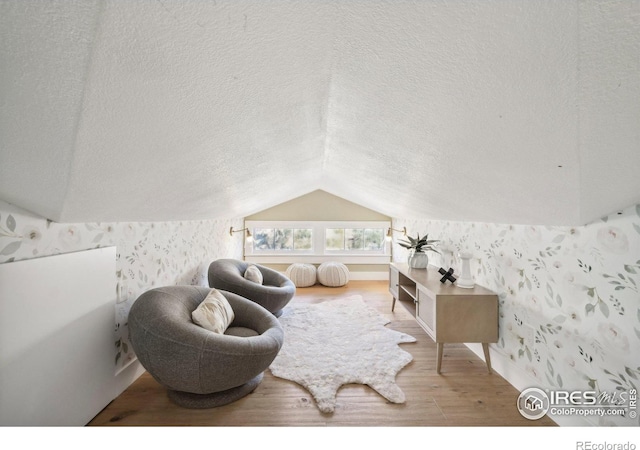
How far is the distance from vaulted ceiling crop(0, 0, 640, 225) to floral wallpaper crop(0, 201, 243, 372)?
10 cm

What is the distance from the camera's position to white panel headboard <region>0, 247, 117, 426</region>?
1094mm

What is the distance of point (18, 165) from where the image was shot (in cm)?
91

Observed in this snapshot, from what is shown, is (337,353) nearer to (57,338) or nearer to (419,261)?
(419,261)

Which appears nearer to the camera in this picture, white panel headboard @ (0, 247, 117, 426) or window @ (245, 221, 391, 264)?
white panel headboard @ (0, 247, 117, 426)

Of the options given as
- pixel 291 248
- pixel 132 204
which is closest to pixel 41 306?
pixel 132 204

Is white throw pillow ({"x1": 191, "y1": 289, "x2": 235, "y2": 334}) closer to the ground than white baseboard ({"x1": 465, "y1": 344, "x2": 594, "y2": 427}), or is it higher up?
higher up

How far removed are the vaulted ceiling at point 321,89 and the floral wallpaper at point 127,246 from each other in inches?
3.8

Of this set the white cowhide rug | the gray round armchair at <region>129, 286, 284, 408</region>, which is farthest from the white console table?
the gray round armchair at <region>129, 286, 284, 408</region>

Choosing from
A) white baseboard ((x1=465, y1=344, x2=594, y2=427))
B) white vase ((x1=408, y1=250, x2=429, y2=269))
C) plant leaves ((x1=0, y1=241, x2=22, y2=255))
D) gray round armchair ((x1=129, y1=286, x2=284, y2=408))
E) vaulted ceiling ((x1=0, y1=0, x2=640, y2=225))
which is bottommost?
white baseboard ((x1=465, y1=344, x2=594, y2=427))

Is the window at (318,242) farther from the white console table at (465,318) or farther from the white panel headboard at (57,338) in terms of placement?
the white panel headboard at (57,338)

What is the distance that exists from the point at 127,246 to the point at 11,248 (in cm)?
79

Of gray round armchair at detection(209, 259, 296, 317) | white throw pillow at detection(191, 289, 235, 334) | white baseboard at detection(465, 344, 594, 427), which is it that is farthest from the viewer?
gray round armchair at detection(209, 259, 296, 317)

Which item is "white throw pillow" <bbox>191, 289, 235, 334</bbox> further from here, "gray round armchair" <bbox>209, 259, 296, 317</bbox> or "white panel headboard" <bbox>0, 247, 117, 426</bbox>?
"gray round armchair" <bbox>209, 259, 296, 317</bbox>

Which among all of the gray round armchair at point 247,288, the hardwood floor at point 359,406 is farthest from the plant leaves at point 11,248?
the gray round armchair at point 247,288
